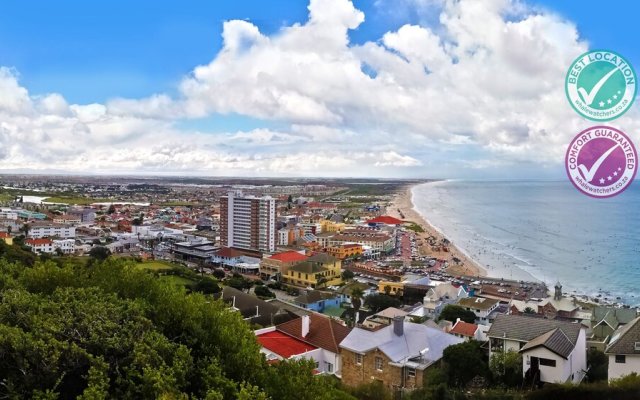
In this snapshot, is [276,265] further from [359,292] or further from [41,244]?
[41,244]

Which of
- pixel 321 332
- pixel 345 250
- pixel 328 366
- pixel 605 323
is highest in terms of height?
pixel 321 332

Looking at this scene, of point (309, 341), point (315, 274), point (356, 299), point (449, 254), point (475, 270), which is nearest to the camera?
point (309, 341)

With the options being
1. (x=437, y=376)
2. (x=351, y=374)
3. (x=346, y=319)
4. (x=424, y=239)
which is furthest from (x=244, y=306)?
(x=424, y=239)

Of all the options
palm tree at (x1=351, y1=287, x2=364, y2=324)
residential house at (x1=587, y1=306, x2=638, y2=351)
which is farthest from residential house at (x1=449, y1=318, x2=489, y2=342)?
palm tree at (x1=351, y1=287, x2=364, y2=324)

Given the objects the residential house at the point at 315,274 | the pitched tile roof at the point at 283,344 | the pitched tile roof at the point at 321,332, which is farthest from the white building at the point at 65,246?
the pitched tile roof at the point at 283,344

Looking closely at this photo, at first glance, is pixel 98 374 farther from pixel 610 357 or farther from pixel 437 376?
pixel 610 357

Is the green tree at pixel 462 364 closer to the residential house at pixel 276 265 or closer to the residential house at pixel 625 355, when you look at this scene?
the residential house at pixel 625 355

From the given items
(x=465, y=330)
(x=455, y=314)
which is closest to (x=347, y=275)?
(x=455, y=314)
